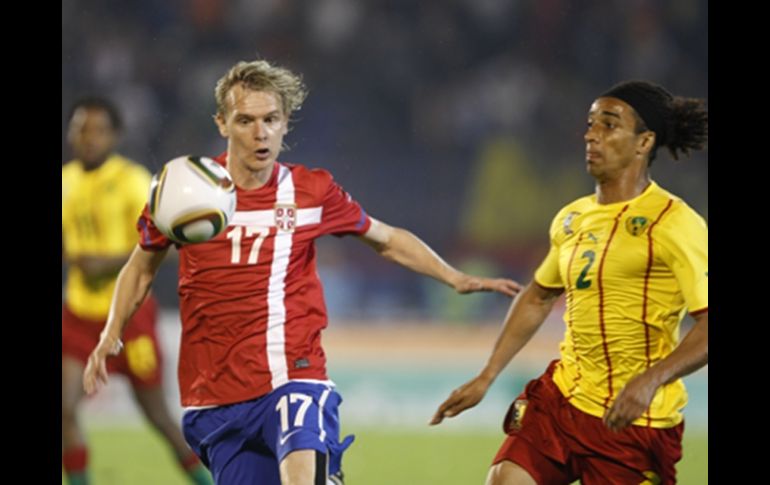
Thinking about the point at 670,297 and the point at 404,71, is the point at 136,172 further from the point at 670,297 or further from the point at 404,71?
the point at 404,71

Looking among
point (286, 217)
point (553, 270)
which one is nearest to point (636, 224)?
point (553, 270)

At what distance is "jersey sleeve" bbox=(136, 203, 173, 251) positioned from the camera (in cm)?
477

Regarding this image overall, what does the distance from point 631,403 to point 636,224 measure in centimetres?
77

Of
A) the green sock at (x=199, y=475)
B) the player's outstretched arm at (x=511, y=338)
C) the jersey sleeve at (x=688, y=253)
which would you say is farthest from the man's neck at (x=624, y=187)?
the green sock at (x=199, y=475)

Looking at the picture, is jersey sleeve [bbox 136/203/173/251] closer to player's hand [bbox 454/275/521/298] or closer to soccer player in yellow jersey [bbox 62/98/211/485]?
player's hand [bbox 454/275/521/298]

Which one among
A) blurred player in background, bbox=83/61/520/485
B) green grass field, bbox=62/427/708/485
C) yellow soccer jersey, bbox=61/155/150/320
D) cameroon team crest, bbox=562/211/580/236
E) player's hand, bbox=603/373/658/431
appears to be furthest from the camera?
green grass field, bbox=62/427/708/485

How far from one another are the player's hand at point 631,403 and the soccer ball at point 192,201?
151 cm

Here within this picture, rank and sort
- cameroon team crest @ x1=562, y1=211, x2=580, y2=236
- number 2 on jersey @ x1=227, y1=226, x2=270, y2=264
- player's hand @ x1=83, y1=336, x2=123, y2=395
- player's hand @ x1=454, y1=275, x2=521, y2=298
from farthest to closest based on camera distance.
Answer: player's hand @ x1=454, y1=275, x2=521, y2=298
cameroon team crest @ x1=562, y1=211, x2=580, y2=236
number 2 on jersey @ x1=227, y1=226, x2=270, y2=264
player's hand @ x1=83, y1=336, x2=123, y2=395

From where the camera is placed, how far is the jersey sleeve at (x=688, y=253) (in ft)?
14.5

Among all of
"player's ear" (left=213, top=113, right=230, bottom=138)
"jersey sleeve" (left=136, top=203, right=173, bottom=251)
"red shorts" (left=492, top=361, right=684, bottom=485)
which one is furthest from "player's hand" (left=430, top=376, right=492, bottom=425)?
"player's ear" (left=213, top=113, right=230, bottom=138)

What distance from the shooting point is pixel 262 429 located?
15.3 ft

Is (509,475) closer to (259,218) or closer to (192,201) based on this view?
(259,218)

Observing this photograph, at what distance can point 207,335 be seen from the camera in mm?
4793

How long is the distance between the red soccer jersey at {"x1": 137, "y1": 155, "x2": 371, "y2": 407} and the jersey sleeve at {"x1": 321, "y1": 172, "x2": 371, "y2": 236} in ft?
0.29
